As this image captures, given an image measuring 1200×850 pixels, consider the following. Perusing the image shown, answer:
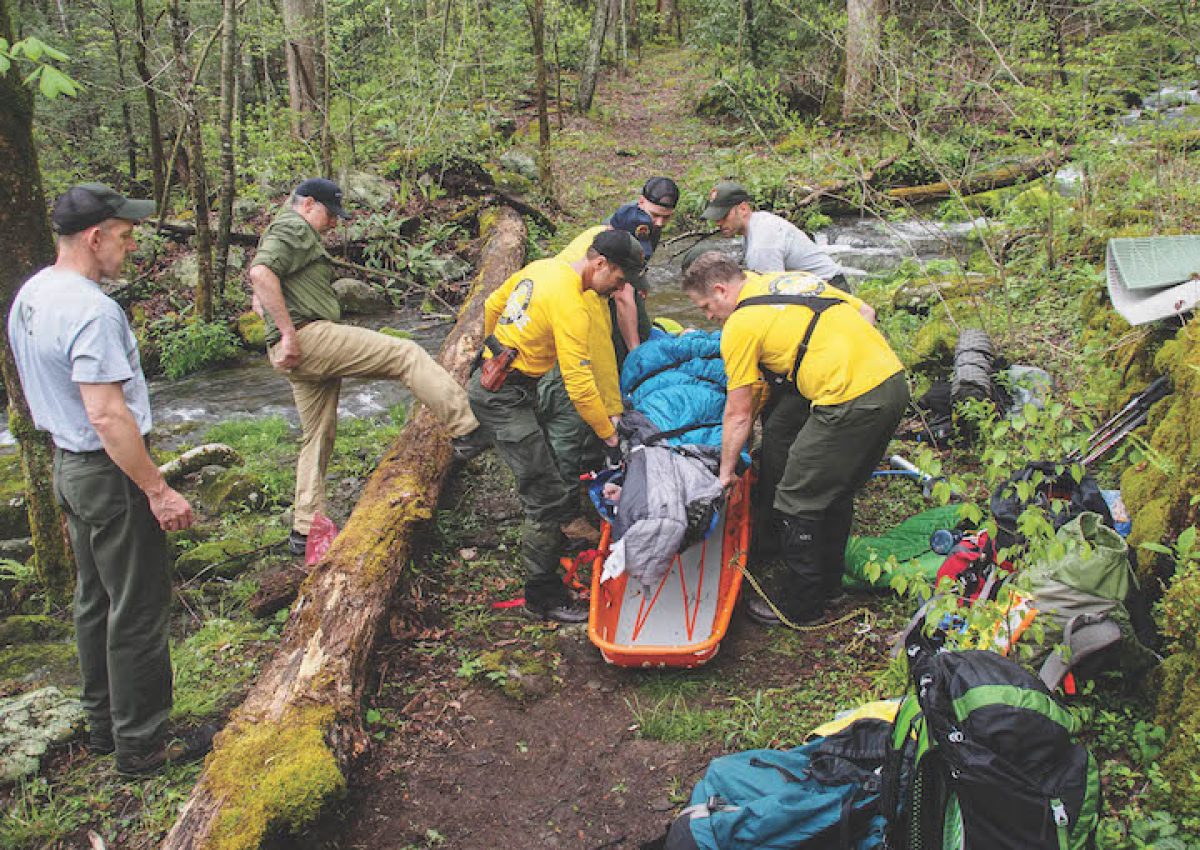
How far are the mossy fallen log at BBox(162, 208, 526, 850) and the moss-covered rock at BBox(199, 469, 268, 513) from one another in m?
1.27

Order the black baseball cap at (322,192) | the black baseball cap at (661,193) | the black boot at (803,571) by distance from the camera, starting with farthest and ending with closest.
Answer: the black baseball cap at (661,193)
the black baseball cap at (322,192)
the black boot at (803,571)

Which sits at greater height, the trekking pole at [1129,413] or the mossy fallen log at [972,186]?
the mossy fallen log at [972,186]

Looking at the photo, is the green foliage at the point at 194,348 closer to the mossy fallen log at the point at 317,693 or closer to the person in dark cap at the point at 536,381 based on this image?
the mossy fallen log at the point at 317,693

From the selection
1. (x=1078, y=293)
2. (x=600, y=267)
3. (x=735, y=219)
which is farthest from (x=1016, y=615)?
(x=1078, y=293)

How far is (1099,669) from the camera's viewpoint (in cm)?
317

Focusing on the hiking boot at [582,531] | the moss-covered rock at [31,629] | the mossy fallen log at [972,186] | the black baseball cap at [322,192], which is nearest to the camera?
the moss-covered rock at [31,629]

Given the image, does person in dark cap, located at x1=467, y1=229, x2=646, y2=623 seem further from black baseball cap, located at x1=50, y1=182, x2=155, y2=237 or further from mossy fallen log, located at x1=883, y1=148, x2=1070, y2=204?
mossy fallen log, located at x1=883, y1=148, x2=1070, y2=204

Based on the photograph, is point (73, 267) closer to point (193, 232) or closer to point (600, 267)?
point (600, 267)

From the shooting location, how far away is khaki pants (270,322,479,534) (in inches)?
212

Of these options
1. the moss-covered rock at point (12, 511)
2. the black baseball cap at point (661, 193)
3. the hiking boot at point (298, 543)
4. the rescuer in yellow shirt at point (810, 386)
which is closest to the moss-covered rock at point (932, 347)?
the black baseball cap at point (661, 193)

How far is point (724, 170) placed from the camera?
14.5 m

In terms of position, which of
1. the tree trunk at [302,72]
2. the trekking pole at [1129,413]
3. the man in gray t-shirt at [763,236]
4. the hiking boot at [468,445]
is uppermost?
the tree trunk at [302,72]

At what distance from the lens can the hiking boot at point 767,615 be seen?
4383mm

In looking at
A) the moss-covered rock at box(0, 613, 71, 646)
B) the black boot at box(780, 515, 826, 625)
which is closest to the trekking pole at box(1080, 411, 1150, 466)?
the black boot at box(780, 515, 826, 625)
